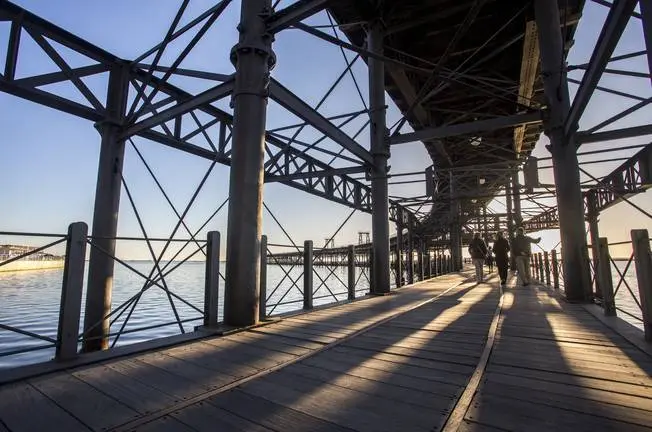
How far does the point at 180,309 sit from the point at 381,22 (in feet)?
58.6

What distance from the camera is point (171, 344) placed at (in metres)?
3.77

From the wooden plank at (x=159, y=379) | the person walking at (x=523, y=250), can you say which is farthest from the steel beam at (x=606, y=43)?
the person walking at (x=523, y=250)

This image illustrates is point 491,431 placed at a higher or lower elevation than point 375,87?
→ lower

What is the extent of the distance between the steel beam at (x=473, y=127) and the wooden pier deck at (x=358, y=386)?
5814 millimetres

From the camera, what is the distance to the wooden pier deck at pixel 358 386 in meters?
2.00

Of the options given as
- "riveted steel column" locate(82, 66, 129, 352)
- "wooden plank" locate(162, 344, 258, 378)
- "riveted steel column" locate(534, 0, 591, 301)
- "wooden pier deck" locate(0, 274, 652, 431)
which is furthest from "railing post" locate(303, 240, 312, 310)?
"riveted steel column" locate(534, 0, 591, 301)

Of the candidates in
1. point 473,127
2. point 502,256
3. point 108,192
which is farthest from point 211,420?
point 502,256

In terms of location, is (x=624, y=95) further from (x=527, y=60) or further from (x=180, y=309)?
(x=180, y=309)

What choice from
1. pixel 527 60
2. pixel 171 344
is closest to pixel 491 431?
pixel 171 344

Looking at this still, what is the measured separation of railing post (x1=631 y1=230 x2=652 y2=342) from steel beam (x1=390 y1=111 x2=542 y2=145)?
509 cm

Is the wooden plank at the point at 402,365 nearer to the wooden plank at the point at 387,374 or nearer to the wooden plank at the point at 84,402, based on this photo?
the wooden plank at the point at 387,374

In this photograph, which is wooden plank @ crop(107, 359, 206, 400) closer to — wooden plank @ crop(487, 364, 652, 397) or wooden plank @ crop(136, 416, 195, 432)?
wooden plank @ crop(136, 416, 195, 432)

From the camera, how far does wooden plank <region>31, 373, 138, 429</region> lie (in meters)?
2.05

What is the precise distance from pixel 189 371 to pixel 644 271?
4949mm
